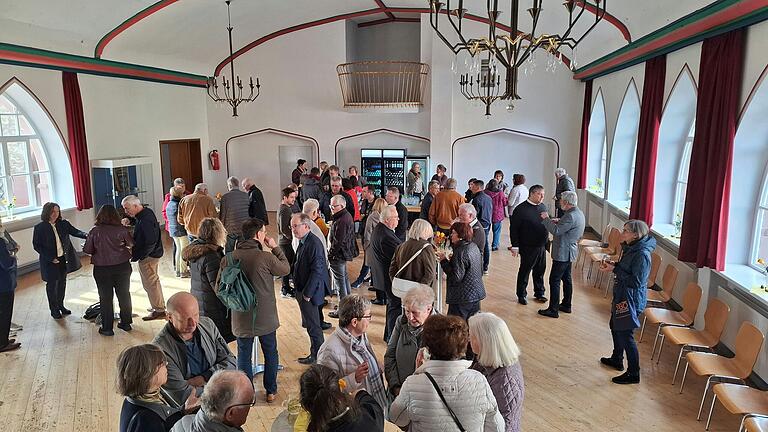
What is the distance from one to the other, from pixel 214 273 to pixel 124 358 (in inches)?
75.0

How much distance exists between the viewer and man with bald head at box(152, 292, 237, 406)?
2.86 meters

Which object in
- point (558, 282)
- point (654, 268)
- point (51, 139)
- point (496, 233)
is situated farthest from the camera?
point (496, 233)

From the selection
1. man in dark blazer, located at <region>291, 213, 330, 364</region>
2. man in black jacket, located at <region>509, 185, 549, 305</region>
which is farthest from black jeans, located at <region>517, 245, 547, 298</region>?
man in dark blazer, located at <region>291, 213, 330, 364</region>

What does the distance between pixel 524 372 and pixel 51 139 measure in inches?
338

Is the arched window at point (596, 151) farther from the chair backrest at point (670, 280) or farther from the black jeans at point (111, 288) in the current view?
the black jeans at point (111, 288)

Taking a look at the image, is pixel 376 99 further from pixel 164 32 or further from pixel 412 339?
pixel 412 339

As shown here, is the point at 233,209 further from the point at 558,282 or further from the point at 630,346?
the point at 630,346

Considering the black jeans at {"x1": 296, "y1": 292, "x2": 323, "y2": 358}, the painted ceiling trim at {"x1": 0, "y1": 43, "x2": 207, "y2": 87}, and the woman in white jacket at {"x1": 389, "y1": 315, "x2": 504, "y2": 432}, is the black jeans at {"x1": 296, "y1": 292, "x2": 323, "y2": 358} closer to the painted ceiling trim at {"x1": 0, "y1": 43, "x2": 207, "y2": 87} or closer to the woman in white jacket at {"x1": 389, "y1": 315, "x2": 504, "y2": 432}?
the woman in white jacket at {"x1": 389, "y1": 315, "x2": 504, "y2": 432}

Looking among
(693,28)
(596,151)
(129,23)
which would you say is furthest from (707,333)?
(129,23)

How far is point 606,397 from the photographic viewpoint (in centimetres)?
455

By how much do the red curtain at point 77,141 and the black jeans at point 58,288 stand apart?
339 cm

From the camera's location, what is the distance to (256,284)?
13.3 feet

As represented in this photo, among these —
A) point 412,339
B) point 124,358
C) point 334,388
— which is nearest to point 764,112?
point 412,339

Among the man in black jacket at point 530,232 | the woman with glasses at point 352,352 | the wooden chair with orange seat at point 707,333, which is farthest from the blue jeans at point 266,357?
the wooden chair with orange seat at point 707,333
